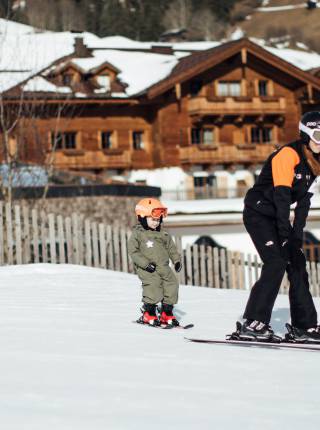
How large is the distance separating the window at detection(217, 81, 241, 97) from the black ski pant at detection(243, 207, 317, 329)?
36441mm

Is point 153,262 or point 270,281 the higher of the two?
point 153,262

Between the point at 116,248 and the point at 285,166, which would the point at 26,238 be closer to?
the point at 116,248

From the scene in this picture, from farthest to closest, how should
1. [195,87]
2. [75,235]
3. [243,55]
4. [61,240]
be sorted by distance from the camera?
[195,87], [243,55], [75,235], [61,240]

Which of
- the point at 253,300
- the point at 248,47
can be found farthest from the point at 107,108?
the point at 253,300

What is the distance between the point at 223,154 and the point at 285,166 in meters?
34.7

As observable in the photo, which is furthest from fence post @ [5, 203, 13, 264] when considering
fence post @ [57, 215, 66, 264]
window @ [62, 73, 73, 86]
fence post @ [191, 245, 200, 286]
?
window @ [62, 73, 73, 86]

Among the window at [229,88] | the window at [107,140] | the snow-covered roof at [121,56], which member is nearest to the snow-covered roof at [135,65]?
the snow-covered roof at [121,56]

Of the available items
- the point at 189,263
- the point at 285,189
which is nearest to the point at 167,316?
the point at 285,189

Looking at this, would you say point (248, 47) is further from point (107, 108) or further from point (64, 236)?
point (64, 236)

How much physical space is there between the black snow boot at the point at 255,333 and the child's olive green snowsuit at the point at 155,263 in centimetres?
117

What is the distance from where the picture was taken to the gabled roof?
38969mm

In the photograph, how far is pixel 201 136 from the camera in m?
42.6

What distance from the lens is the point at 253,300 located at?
6.77 meters

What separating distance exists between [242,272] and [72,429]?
12.4 meters
